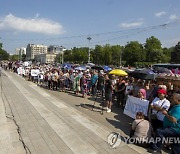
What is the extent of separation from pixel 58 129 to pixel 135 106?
10.3 ft

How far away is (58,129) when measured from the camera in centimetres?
894

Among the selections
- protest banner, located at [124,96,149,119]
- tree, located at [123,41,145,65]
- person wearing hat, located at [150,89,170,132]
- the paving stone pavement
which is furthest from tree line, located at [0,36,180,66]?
person wearing hat, located at [150,89,170,132]

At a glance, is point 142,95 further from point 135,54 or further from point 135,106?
point 135,54

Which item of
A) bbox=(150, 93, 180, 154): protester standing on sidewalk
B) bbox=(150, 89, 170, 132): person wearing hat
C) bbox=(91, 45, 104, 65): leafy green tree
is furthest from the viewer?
bbox=(91, 45, 104, 65): leafy green tree

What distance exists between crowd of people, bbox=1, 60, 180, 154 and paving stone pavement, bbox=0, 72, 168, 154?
676 mm

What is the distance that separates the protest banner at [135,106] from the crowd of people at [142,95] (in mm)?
208

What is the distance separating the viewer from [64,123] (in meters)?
9.75

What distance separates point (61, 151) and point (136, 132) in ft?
7.33

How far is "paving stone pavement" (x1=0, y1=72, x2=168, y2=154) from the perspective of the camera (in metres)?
7.18

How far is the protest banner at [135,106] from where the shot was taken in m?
9.42

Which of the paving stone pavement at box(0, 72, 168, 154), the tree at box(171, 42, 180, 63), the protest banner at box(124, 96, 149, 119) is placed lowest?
the paving stone pavement at box(0, 72, 168, 154)

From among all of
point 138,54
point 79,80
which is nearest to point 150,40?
point 138,54

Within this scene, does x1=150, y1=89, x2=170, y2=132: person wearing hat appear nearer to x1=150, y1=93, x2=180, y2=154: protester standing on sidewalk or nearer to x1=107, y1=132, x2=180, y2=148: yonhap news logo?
x1=107, y1=132, x2=180, y2=148: yonhap news logo

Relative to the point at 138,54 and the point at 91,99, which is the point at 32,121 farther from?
the point at 138,54
